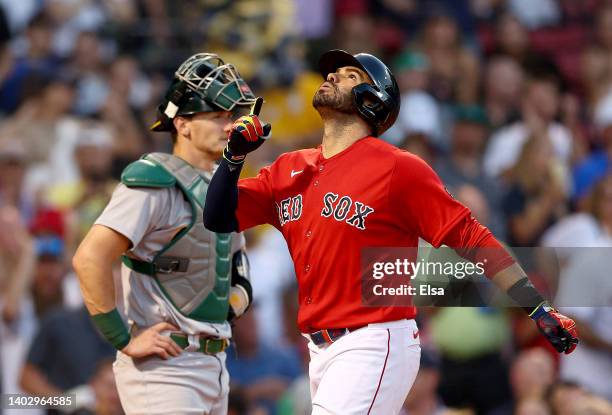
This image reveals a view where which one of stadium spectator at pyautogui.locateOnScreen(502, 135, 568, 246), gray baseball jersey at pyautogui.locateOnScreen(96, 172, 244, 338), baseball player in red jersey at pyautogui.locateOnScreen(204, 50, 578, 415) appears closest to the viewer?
baseball player in red jersey at pyautogui.locateOnScreen(204, 50, 578, 415)

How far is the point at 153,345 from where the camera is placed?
528cm

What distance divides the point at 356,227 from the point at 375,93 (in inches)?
21.9

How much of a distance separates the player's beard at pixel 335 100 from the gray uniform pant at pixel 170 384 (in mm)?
1275

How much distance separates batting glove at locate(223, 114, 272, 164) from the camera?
4.69 m

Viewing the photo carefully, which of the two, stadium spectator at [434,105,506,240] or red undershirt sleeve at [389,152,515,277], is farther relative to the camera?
stadium spectator at [434,105,506,240]

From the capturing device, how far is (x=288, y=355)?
8508 mm

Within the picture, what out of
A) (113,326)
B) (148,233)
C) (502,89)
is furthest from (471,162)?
(113,326)

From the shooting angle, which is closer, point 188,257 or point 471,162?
point 188,257

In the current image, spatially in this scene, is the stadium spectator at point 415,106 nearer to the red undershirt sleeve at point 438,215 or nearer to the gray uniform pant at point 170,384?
the gray uniform pant at point 170,384

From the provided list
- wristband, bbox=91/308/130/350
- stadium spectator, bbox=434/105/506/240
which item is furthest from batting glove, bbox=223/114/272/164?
stadium spectator, bbox=434/105/506/240

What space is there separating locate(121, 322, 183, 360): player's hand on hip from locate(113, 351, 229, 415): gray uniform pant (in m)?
0.06

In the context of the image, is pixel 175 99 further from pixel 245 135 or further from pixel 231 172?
pixel 245 135

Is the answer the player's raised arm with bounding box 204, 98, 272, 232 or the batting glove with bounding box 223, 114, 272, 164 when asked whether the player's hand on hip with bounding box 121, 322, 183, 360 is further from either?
the batting glove with bounding box 223, 114, 272, 164

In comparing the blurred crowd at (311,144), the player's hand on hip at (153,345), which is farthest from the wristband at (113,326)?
the blurred crowd at (311,144)
